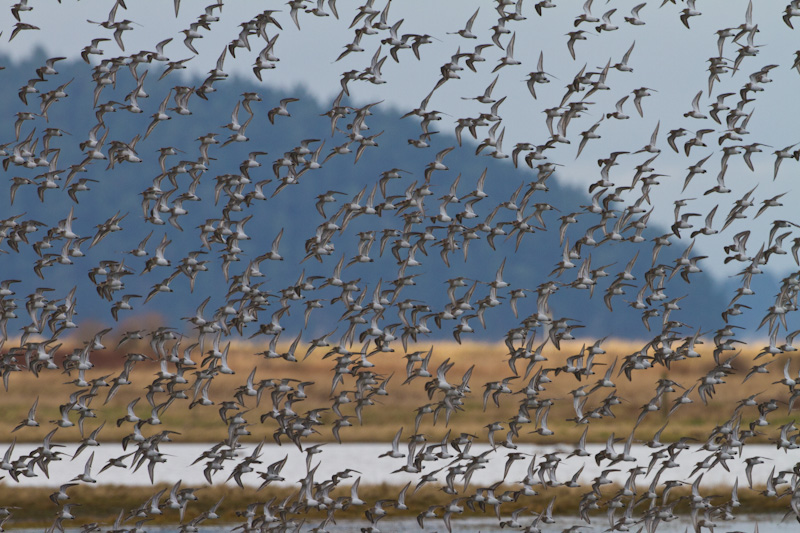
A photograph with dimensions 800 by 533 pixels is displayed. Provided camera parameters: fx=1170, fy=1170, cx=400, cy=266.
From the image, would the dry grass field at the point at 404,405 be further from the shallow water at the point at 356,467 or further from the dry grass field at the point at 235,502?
the dry grass field at the point at 235,502

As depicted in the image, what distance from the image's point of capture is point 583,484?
43.0 m

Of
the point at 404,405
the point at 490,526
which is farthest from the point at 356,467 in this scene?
the point at 404,405

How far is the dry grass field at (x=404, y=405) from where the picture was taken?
50.4 metres

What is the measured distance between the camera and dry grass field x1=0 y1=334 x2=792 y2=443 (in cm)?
5041

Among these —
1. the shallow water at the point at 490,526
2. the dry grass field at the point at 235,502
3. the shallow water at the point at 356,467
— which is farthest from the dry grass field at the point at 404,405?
the shallow water at the point at 490,526

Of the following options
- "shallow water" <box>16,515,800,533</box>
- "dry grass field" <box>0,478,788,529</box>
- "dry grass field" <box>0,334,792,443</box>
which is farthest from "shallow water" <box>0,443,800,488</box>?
"shallow water" <box>16,515,800,533</box>

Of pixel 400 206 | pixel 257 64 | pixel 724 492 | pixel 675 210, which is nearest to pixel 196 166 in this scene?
pixel 257 64

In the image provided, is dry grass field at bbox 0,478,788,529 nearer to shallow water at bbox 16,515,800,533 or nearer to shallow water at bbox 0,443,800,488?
shallow water at bbox 16,515,800,533

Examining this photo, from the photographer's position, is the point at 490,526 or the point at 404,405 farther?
the point at 404,405

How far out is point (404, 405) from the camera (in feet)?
180

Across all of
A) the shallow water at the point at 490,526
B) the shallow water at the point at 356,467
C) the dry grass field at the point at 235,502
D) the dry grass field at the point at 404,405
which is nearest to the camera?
the shallow water at the point at 490,526

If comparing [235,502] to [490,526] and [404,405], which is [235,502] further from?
[404,405]

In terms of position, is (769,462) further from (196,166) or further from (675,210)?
(196,166)

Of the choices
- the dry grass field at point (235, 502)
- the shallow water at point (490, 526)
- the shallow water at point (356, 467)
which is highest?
the shallow water at point (356, 467)
